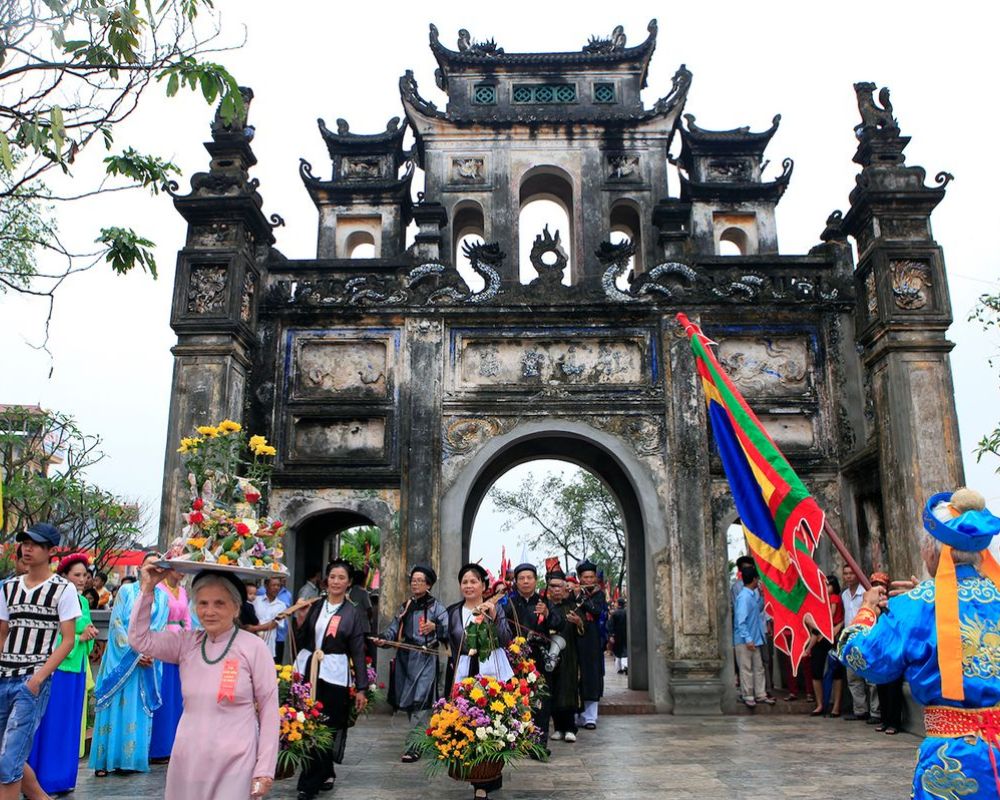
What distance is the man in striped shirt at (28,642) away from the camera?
494 centimetres

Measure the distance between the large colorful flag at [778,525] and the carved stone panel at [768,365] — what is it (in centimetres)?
621

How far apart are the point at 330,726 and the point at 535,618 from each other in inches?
103

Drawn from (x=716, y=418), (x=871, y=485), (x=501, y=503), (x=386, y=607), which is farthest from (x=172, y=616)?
(x=501, y=503)

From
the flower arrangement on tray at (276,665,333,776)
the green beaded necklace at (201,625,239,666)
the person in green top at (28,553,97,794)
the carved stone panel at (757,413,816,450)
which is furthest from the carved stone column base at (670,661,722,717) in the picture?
the green beaded necklace at (201,625,239,666)

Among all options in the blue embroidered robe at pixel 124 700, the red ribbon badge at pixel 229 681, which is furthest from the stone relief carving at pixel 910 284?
the red ribbon badge at pixel 229 681

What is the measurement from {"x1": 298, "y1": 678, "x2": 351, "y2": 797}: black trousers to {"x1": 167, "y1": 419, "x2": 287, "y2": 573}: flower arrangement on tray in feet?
6.45

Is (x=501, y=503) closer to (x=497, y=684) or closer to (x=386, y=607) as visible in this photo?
(x=386, y=607)

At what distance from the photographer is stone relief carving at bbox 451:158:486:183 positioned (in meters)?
15.2

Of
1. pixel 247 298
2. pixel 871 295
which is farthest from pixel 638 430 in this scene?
pixel 247 298

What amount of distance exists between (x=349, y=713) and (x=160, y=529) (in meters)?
4.89

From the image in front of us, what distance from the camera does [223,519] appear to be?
455cm

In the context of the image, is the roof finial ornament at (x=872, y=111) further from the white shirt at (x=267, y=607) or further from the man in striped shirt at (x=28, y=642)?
the man in striped shirt at (x=28, y=642)

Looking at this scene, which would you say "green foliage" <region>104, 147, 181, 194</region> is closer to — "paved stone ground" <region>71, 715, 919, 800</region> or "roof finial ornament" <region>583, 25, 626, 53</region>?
"paved stone ground" <region>71, 715, 919, 800</region>

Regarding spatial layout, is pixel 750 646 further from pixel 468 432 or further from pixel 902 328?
pixel 468 432
